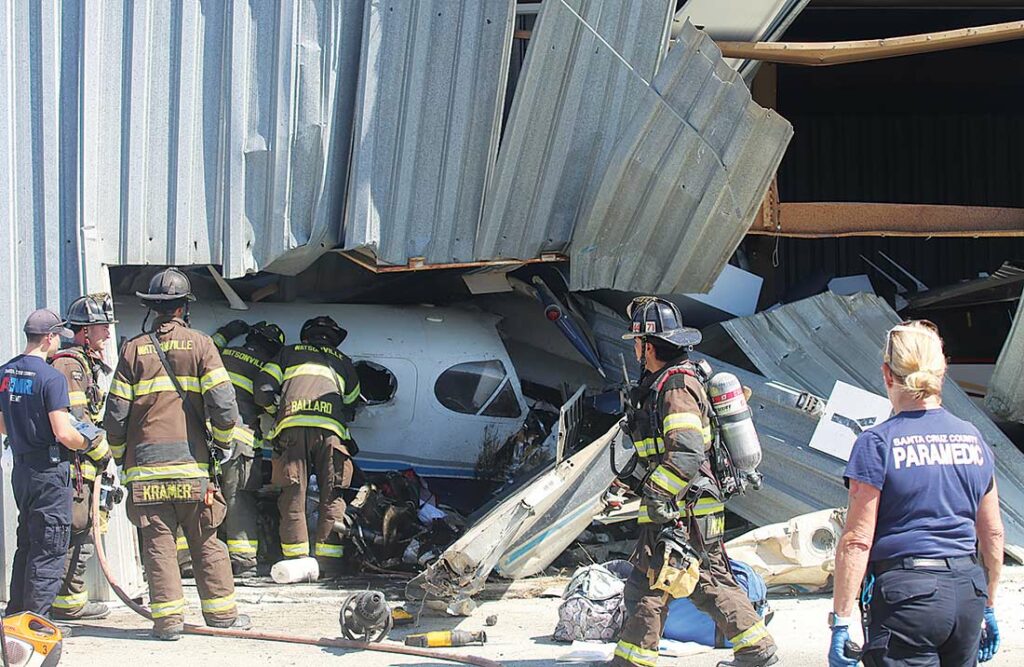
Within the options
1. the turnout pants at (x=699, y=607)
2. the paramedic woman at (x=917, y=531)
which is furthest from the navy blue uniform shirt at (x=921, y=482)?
the turnout pants at (x=699, y=607)

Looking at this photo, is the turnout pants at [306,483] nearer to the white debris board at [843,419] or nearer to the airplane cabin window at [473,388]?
the airplane cabin window at [473,388]

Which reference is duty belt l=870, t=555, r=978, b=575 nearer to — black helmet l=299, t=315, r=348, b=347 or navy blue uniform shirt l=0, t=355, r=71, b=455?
navy blue uniform shirt l=0, t=355, r=71, b=455

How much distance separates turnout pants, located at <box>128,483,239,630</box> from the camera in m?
6.26

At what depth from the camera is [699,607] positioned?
5.55 meters

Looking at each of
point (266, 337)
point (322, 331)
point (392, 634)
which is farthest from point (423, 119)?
point (392, 634)

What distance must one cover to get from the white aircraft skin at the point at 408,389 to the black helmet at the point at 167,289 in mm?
A: 2161

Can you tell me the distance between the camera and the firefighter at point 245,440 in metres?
7.93

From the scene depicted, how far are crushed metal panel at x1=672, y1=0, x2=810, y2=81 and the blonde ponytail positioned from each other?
4846 mm

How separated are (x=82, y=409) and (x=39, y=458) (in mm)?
470

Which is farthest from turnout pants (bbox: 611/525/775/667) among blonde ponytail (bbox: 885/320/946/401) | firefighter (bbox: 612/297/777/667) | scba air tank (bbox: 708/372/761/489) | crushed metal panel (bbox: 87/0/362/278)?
crushed metal panel (bbox: 87/0/362/278)

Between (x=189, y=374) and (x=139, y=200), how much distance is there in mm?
1697

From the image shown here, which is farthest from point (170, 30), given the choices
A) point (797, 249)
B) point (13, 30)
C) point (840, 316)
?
point (797, 249)

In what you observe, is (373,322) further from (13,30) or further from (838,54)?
(838,54)

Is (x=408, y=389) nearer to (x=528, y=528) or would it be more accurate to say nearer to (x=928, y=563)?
(x=528, y=528)
